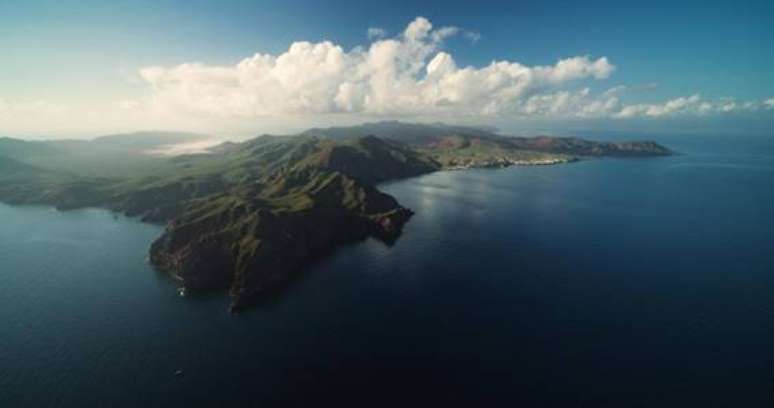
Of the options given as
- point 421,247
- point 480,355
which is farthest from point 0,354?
point 421,247

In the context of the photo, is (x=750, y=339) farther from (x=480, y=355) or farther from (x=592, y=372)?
(x=480, y=355)

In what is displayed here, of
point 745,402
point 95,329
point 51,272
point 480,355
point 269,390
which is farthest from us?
point 51,272

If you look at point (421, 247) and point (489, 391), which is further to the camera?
point (421, 247)

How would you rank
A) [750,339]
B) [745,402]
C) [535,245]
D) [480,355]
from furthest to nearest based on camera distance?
[535,245]
[750,339]
[480,355]
[745,402]

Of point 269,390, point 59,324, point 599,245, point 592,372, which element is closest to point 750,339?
point 592,372

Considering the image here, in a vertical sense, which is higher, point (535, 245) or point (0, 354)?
point (535, 245)

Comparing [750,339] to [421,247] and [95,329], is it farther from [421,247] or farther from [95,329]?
[95,329]

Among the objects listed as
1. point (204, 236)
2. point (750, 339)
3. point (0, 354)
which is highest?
point (204, 236)
